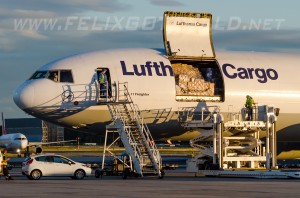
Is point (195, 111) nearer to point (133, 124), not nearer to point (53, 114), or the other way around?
point (133, 124)

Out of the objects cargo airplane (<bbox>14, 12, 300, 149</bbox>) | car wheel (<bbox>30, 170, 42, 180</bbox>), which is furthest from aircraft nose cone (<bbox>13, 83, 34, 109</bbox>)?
car wheel (<bbox>30, 170, 42, 180</bbox>)

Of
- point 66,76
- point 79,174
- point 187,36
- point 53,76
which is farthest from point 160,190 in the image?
point 187,36

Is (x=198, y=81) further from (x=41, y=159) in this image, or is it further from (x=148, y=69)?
(x=41, y=159)

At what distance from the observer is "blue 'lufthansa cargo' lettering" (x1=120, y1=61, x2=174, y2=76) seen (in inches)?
2095

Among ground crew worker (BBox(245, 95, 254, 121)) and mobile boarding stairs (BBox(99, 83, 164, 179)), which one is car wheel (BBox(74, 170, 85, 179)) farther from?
ground crew worker (BBox(245, 95, 254, 121))

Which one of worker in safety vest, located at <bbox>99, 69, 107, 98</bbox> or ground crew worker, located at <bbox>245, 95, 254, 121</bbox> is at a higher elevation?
worker in safety vest, located at <bbox>99, 69, 107, 98</bbox>

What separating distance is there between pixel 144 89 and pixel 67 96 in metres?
4.75

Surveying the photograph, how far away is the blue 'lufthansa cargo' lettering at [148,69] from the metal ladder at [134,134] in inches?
39.3

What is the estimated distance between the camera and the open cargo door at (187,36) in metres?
54.4

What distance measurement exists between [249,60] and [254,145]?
651 cm

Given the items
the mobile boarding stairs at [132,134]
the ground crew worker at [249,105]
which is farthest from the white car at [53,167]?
the ground crew worker at [249,105]

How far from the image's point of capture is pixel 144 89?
53.1m

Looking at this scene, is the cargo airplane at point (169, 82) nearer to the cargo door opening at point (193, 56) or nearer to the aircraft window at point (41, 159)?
the cargo door opening at point (193, 56)

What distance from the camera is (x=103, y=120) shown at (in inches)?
2110
